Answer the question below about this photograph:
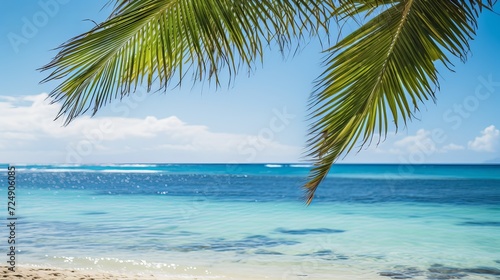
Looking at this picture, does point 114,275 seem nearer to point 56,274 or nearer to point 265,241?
point 56,274

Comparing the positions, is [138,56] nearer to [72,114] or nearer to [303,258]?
[72,114]

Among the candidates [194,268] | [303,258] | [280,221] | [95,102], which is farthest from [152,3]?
[280,221]

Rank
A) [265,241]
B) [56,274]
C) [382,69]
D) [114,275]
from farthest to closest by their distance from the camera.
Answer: [265,241], [114,275], [56,274], [382,69]

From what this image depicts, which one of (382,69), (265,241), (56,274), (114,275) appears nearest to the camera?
→ (382,69)

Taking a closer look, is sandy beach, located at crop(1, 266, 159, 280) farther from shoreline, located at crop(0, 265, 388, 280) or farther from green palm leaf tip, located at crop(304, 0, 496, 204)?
green palm leaf tip, located at crop(304, 0, 496, 204)

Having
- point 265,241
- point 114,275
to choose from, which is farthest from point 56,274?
point 265,241

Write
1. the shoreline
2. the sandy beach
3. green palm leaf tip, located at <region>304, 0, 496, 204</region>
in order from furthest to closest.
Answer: the shoreline < the sandy beach < green palm leaf tip, located at <region>304, 0, 496, 204</region>

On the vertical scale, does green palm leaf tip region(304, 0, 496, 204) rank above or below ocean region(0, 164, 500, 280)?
above

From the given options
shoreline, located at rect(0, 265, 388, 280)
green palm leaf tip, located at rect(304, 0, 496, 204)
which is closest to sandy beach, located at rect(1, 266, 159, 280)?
shoreline, located at rect(0, 265, 388, 280)

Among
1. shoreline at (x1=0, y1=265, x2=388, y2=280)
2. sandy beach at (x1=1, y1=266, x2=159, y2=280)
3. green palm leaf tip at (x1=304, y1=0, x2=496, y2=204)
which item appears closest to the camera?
green palm leaf tip at (x1=304, y1=0, x2=496, y2=204)

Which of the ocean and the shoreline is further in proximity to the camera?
the ocean

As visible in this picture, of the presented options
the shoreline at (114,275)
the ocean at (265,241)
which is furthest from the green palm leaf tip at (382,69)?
the shoreline at (114,275)

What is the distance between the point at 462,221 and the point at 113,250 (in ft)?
37.2

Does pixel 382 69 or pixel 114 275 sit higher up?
pixel 382 69
